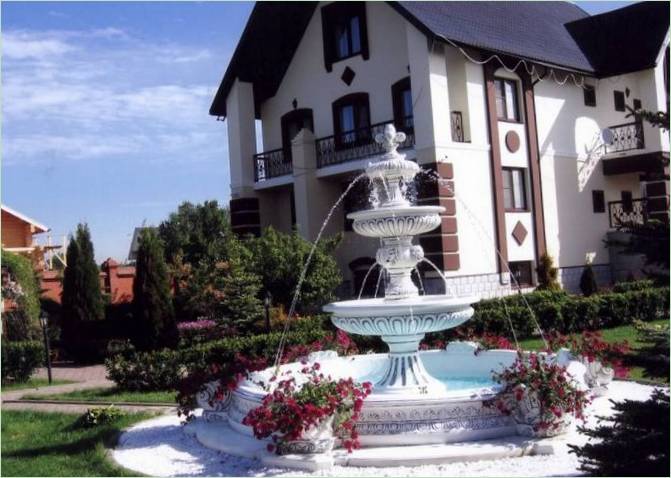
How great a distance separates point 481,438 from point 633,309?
12.7 m

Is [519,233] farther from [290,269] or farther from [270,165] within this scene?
[270,165]

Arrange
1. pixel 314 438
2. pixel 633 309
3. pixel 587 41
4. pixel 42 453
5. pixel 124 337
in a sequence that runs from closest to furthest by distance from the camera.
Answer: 1. pixel 314 438
2. pixel 42 453
3. pixel 633 309
4. pixel 124 337
5. pixel 587 41

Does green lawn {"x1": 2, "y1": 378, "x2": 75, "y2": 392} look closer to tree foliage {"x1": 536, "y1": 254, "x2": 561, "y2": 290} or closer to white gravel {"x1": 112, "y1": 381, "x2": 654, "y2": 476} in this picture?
white gravel {"x1": 112, "y1": 381, "x2": 654, "y2": 476}

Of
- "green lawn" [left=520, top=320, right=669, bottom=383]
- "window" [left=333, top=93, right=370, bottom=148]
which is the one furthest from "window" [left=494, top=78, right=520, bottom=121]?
"green lawn" [left=520, top=320, right=669, bottom=383]

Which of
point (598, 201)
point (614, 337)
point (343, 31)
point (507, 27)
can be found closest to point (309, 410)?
point (614, 337)

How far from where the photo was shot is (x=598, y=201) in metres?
25.6

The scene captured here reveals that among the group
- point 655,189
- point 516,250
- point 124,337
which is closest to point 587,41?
point 655,189

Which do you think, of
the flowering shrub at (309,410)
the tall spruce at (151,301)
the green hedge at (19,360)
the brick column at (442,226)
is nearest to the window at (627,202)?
the brick column at (442,226)

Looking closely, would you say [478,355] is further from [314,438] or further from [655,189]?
[655,189]

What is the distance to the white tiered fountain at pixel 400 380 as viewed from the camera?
7.77 metres

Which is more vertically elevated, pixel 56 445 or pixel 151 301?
pixel 151 301

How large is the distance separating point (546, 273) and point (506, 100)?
5418mm

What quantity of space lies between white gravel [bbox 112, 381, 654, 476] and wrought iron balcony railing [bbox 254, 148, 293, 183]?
54.7ft

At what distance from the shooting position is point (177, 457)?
846 cm
